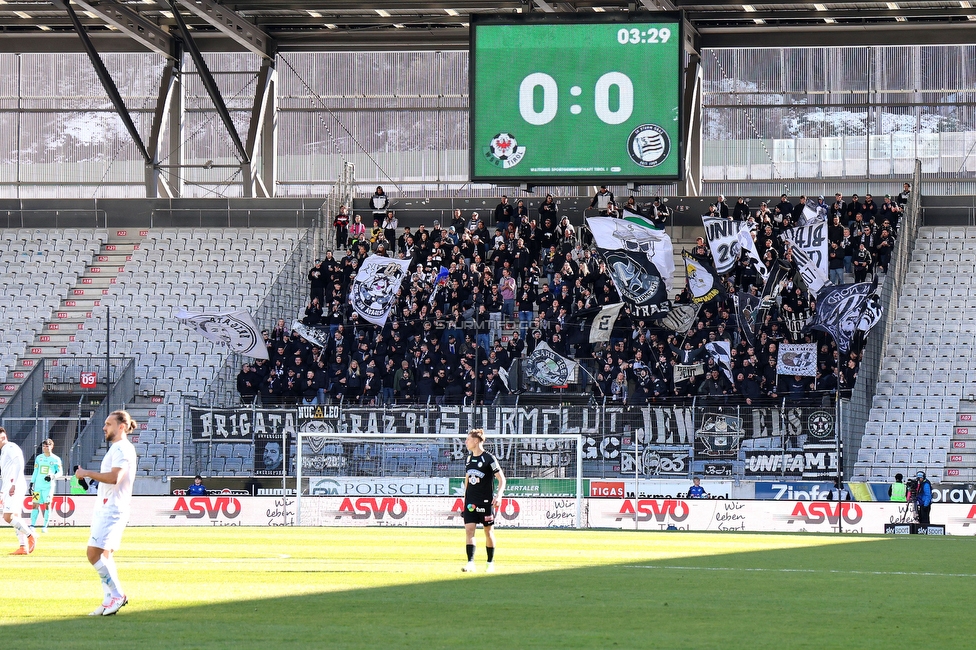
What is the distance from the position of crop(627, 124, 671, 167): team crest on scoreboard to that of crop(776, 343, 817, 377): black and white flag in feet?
19.2

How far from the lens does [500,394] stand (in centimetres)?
3503

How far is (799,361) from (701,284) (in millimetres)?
4213

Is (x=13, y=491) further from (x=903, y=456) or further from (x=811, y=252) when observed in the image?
(x=811, y=252)

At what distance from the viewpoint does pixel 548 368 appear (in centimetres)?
3522

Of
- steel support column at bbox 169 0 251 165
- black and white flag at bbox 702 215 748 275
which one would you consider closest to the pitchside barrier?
black and white flag at bbox 702 215 748 275

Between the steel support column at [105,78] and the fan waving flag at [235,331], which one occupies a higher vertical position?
the steel support column at [105,78]

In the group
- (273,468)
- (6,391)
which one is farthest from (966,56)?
(6,391)

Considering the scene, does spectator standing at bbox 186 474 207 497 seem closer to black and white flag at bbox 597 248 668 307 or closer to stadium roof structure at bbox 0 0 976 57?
black and white flag at bbox 597 248 668 307

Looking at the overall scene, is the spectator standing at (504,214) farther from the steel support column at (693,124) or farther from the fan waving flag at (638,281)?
the steel support column at (693,124)

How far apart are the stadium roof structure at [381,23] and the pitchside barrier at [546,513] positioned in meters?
16.4

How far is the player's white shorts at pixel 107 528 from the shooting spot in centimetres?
1218

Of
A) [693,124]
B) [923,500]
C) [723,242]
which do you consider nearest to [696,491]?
[923,500]

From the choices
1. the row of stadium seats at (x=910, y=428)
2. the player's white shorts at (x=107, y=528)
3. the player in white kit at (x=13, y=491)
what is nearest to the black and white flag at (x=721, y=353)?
the row of stadium seats at (x=910, y=428)

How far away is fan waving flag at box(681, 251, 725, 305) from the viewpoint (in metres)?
37.8
